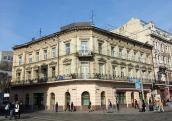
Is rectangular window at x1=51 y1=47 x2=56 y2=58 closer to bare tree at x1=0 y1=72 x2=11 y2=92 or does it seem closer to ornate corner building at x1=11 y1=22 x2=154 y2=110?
ornate corner building at x1=11 y1=22 x2=154 y2=110

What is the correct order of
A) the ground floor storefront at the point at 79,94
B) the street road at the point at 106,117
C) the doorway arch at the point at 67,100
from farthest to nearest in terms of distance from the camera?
the doorway arch at the point at 67,100 < the ground floor storefront at the point at 79,94 < the street road at the point at 106,117

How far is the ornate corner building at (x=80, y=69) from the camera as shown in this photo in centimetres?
3799

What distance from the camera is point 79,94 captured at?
37.2 m

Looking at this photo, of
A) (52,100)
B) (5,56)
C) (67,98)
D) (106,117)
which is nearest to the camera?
(106,117)

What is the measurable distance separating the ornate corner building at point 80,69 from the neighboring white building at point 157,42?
4431 mm

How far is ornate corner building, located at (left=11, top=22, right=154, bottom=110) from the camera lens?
37988 mm

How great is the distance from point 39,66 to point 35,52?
364 cm

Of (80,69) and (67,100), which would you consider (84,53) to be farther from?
(67,100)

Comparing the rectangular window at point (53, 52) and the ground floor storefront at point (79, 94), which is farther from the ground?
the rectangular window at point (53, 52)

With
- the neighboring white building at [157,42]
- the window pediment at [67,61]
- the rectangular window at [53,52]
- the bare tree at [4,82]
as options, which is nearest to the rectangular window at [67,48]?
the window pediment at [67,61]

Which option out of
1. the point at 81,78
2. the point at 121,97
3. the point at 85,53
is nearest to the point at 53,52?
the point at 85,53

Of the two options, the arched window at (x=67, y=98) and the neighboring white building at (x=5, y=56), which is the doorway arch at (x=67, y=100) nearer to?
the arched window at (x=67, y=98)

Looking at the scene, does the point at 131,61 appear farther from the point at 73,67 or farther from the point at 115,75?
the point at 73,67

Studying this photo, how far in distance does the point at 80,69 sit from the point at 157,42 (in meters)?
24.8
